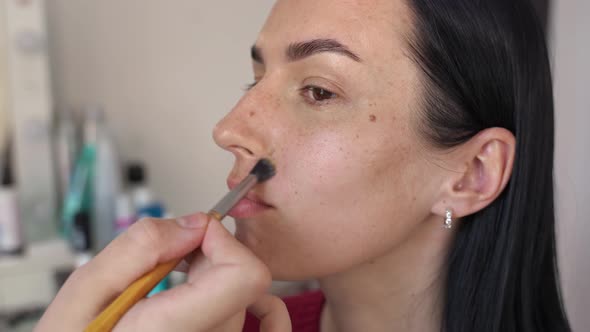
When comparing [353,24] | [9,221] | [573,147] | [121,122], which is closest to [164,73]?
[121,122]

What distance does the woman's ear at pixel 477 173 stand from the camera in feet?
2.53

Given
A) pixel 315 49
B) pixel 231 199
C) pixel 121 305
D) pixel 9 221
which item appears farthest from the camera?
pixel 9 221

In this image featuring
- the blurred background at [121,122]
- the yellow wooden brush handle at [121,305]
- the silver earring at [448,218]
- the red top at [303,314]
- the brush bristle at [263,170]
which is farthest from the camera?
the blurred background at [121,122]

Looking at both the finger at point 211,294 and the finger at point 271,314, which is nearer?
the finger at point 211,294

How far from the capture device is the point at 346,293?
0.89 meters

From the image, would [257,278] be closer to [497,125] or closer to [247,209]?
[247,209]

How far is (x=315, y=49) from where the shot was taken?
28.4 inches

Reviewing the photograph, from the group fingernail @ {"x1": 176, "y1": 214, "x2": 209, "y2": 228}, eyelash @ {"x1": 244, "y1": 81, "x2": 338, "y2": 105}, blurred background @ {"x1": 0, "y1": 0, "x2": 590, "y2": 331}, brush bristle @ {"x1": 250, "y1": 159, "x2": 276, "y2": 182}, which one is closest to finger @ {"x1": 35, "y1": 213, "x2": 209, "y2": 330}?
fingernail @ {"x1": 176, "y1": 214, "x2": 209, "y2": 228}

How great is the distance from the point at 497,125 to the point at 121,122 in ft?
3.19

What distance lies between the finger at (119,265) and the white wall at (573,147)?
86cm

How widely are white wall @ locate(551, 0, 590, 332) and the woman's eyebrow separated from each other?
24.0 inches

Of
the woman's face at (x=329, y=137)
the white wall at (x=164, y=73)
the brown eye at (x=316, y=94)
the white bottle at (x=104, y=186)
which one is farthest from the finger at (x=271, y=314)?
the white wall at (x=164, y=73)

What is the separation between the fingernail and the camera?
1.87 ft

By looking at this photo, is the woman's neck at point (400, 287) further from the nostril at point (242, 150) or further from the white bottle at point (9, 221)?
the white bottle at point (9, 221)
